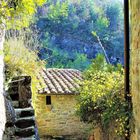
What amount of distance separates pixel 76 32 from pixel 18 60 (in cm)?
2976

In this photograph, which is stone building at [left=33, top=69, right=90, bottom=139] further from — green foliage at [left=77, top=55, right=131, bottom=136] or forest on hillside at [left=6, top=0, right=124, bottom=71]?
forest on hillside at [left=6, top=0, right=124, bottom=71]

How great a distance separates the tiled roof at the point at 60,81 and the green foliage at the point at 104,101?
3.65 meters

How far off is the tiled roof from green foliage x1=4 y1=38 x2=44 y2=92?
3198mm

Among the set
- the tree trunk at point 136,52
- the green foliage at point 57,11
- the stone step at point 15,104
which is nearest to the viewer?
the tree trunk at point 136,52

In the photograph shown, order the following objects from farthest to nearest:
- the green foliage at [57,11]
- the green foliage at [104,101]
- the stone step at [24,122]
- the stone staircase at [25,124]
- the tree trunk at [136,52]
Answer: the green foliage at [57,11] < the green foliage at [104,101] < the stone step at [24,122] < the stone staircase at [25,124] < the tree trunk at [136,52]

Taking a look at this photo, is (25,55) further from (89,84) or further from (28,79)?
(28,79)

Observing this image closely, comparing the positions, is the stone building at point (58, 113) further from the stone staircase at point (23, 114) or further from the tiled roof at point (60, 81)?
the stone staircase at point (23, 114)

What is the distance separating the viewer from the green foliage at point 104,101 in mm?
6796

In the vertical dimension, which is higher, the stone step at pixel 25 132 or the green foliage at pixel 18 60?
the green foliage at pixel 18 60

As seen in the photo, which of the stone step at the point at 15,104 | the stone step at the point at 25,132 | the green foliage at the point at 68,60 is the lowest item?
the stone step at the point at 25,132

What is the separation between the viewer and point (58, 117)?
1537 centimetres

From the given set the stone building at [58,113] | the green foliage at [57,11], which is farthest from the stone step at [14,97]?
the green foliage at [57,11]

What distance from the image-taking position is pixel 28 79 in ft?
24.7

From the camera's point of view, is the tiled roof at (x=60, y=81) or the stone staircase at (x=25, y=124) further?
the tiled roof at (x=60, y=81)
